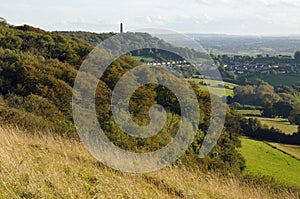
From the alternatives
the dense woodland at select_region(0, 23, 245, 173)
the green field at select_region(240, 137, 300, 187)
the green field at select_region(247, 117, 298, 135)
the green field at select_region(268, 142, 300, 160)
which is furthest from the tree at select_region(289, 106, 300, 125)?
the dense woodland at select_region(0, 23, 245, 173)

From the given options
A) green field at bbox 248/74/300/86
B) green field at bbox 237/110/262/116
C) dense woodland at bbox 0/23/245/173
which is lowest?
green field at bbox 237/110/262/116

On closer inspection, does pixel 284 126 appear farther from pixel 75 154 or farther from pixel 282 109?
pixel 75 154

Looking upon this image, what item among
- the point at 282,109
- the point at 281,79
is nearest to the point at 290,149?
the point at 282,109

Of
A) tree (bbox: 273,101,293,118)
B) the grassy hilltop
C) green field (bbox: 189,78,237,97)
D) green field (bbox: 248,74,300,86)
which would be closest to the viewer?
the grassy hilltop

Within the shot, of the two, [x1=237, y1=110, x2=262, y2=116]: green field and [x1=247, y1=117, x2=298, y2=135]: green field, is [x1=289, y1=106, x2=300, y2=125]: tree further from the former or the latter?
[x1=237, y1=110, x2=262, y2=116]: green field

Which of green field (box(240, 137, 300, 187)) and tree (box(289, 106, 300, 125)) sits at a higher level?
tree (box(289, 106, 300, 125))

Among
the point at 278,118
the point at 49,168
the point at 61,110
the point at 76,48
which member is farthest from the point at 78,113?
the point at 278,118

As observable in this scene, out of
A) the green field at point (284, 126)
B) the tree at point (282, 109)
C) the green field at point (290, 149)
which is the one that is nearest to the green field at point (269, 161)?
the green field at point (290, 149)
